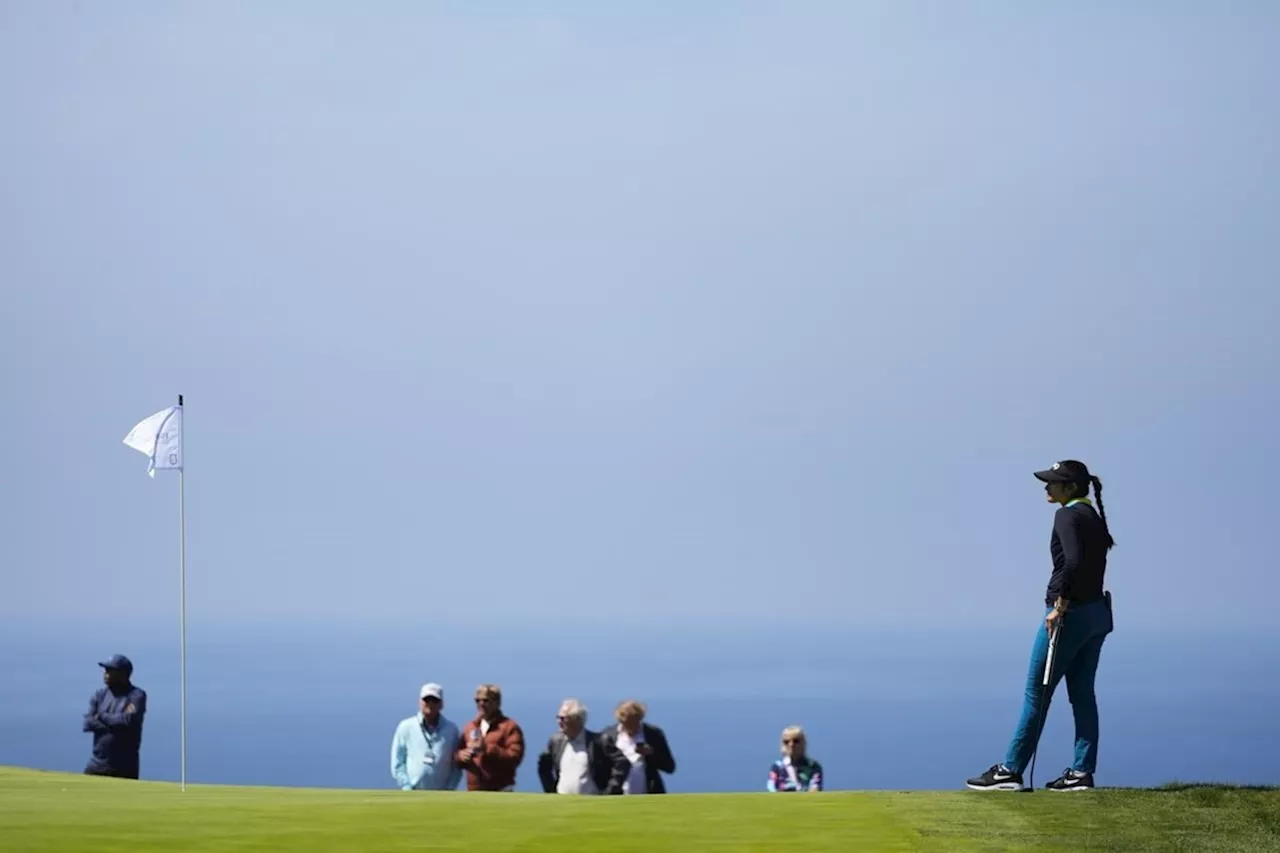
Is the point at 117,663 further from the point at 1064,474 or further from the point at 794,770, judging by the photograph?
the point at 1064,474

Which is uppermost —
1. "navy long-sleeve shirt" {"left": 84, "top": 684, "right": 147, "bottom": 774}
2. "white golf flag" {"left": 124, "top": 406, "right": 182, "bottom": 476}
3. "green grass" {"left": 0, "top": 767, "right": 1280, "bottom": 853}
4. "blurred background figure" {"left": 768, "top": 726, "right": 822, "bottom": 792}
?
"white golf flag" {"left": 124, "top": 406, "right": 182, "bottom": 476}

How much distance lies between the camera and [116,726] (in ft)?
71.8

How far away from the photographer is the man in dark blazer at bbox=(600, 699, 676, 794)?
18.3m

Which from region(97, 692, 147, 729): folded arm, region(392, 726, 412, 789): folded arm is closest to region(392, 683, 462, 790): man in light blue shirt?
region(392, 726, 412, 789): folded arm

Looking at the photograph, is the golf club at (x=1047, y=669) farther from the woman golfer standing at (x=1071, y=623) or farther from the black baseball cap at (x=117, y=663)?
the black baseball cap at (x=117, y=663)

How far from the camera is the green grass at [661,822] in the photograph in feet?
46.9

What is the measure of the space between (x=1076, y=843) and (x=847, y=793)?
3105mm

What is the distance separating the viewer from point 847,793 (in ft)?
55.8

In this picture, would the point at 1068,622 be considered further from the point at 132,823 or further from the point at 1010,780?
the point at 132,823

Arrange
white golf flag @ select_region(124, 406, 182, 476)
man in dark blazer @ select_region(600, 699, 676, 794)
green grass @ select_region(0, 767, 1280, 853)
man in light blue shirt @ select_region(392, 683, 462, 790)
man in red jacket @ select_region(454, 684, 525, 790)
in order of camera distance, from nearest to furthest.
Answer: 1. green grass @ select_region(0, 767, 1280, 853)
2. man in dark blazer @ select_region(600, 699, 676, 794)
3. man in red jacket @ select_region(454, 684, 525, 790)
4. man in light blue shirt @ select_region(392, 683, 462, 790)
5. white golf flag @ select_region(124, 406, 182, 476)

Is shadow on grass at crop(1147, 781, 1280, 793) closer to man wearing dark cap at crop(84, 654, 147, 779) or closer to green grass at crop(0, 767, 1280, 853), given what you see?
green grass at crop(0, 767, 1280, 853)

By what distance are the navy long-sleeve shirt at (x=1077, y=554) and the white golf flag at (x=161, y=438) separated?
9.03 m

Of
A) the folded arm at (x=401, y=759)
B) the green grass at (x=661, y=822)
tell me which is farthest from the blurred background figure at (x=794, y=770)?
the folded arm at (x=401, y=759)

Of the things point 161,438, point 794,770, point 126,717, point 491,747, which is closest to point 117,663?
point 126,717
